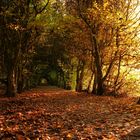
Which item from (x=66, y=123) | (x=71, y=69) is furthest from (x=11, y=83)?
(x=71, y=69)

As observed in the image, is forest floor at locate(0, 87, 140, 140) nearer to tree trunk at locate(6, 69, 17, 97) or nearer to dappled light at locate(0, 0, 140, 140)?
dappled light at locate(0, 0, 140, 140)

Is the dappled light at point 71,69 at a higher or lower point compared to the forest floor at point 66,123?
higher

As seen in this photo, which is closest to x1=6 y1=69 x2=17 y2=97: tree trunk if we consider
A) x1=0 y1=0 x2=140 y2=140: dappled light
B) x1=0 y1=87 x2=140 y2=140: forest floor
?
x1=0 y1=0 x2=140 y2=140: dappled light

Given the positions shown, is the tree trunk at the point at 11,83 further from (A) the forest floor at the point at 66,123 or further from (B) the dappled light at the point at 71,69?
(A) the forest floor at the point at 66,123

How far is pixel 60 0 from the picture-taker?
1296 inches

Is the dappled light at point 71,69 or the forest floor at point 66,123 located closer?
the forest floor at point 66,123

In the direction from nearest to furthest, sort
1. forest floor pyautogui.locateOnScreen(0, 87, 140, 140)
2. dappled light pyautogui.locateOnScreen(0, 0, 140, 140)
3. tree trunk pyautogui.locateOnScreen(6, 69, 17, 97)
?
forest floor pyautogui.locateOnScreen(0, 87, 140, 140)
dappled light pyautogui.locateOnScreen(0, 0, 140, 140)
tree trunk pyautogui.locateOnScreen(6, 69, 17, 97)

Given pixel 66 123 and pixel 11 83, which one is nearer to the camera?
pixel 66 123

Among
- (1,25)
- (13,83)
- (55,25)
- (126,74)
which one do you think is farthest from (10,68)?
(126,74)

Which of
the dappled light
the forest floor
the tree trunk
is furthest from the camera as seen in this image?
the tree trunk

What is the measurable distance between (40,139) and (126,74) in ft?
77.9

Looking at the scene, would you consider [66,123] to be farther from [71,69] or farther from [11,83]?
[71,69]

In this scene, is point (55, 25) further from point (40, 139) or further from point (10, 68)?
point (40, 139)

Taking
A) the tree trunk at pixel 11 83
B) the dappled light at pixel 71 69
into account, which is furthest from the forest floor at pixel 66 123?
the tree trunk at pixel 11 83
